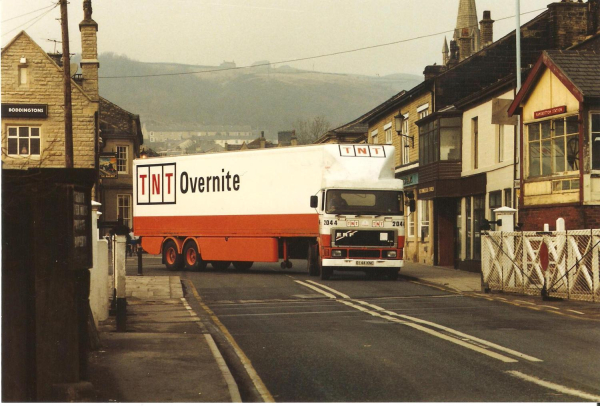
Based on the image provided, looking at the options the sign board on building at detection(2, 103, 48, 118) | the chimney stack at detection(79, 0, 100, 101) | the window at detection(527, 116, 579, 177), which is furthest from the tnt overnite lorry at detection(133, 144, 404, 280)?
the chimney stack at detection(79, 0, 100, 101)

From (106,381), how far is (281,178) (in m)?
20.4

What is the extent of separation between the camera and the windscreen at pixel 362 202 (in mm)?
27125

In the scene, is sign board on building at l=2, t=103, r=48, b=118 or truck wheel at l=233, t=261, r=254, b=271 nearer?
truck wheel at l=233, t=261, r=254, b=271

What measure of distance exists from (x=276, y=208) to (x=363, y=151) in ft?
12.6

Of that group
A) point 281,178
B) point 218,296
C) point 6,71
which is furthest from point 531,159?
point 6,71

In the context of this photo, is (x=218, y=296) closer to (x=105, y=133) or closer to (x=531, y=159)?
(x=531, y=159)

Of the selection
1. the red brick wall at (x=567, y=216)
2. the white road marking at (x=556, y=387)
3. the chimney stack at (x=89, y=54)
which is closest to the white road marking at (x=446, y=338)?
the white road marking at (x=556, y=387)

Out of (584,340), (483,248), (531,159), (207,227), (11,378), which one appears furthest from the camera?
(207,227)

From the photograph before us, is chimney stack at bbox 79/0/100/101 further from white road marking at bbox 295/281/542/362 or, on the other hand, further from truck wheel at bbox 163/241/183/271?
white road marking at bbox 295/281/542/362

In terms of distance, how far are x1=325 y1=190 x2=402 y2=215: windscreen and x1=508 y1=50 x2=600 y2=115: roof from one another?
17.2 ft

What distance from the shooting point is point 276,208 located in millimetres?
29875

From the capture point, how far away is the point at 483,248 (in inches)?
916

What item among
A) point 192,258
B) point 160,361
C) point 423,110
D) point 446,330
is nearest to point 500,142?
point 423,110

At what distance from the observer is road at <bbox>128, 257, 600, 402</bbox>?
9298mm
